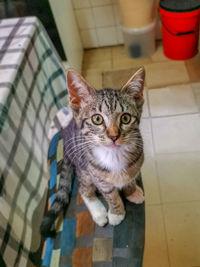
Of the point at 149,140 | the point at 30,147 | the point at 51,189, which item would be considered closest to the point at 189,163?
the point at 149,140

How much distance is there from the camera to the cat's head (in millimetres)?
838

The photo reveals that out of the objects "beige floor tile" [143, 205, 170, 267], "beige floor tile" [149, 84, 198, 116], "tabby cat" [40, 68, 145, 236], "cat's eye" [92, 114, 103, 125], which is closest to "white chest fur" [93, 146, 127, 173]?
"tabby cat" [40, 68, 145, 236]

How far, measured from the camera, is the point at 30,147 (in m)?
0.97

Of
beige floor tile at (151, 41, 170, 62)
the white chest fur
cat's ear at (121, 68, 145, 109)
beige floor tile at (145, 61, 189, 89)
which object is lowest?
beige floor tile at (145, 61, 189, 89)

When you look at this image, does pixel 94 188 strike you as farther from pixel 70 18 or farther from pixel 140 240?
pixel 70 18

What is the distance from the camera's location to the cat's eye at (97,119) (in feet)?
2.84

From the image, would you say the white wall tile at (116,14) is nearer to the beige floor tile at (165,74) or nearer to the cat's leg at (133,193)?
the beige floor tile at (165,74)

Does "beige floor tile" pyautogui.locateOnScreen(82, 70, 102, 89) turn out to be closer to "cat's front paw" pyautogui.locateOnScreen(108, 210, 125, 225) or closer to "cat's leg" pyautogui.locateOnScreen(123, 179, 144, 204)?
"cat's leg" pyautogui.locateOnScreen(123, 179, 144, 204)

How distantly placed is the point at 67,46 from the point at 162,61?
90cm

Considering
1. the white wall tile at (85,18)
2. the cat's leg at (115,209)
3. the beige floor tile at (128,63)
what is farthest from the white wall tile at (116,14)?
the cat's leg at (115,209)

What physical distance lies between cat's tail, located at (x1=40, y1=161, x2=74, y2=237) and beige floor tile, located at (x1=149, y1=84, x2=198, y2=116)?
99 cm

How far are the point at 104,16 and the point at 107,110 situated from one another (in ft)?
6.01

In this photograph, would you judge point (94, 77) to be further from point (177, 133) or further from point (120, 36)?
point (177, 133)

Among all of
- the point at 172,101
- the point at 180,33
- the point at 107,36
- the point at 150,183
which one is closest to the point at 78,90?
the point at 150,183
